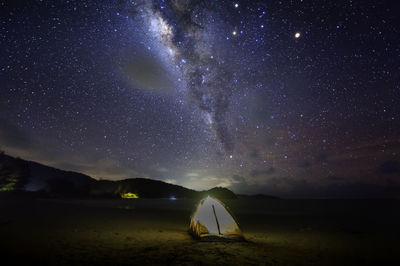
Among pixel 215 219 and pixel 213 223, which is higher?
pixel 215 219

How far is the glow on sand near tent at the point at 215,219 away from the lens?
11484 millimetres

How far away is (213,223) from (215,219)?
0.25m

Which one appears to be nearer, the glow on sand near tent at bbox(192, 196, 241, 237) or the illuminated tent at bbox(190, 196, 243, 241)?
the illuminated tent at bbox(190, 196, 243, 241)

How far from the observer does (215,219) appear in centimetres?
1176

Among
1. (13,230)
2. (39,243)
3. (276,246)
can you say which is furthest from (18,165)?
(276,246)

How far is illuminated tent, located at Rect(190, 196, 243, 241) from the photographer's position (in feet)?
36.9

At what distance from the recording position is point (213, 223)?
1172cm

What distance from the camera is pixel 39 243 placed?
29.2ft

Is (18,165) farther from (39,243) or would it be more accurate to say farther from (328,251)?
(328,251)

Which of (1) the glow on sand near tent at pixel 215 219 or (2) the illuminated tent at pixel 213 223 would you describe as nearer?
(2) the illuminated tent at pixel 213 223

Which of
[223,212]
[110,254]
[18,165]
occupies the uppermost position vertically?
[18,165]

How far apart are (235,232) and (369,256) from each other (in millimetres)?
6529

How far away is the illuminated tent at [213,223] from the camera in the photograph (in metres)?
11.3

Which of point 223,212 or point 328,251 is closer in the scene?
point 328,251
